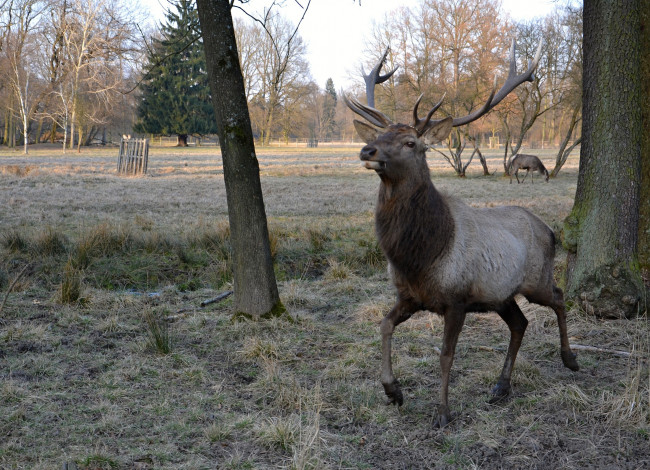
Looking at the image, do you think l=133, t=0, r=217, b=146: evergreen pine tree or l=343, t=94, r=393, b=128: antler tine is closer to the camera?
l=343, t=94, r=393, b=128: antler tine

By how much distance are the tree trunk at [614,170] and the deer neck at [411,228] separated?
266cm

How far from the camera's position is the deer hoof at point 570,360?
4.91 metres

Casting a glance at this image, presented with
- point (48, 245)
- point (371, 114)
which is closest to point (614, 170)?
point (371, 114)

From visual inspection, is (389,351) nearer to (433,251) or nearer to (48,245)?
(433,251)

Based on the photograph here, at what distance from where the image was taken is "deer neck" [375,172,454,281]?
4219 millimetres

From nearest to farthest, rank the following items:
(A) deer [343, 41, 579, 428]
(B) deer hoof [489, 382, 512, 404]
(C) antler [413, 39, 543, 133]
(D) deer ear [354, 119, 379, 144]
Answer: (A) deer [343, 41, 579, 428] < (B) deer hoof [489, 382, 512, 404] < (C) antler [413, 39, 543, 133] < (D) deer ear [354, 119, 379, 144]

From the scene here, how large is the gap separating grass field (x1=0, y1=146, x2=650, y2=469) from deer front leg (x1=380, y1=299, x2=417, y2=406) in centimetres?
11

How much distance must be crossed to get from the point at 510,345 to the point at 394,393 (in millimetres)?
1088

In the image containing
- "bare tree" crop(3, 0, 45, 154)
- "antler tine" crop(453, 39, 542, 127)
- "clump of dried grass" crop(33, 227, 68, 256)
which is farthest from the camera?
"bare tree" crop(3, 0, 45, 154)

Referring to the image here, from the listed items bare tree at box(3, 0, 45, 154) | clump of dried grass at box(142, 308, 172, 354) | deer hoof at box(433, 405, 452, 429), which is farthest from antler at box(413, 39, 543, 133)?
bare tree at box(3, 0, 45, 154)

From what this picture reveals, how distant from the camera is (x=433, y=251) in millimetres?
4230

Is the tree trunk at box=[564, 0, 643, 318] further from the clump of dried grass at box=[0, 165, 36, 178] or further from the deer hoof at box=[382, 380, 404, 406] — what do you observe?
the clump of dried grass at box=[0, 165, 36, 178]

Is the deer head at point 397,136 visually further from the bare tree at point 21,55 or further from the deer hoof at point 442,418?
the bare tree at point 21,55

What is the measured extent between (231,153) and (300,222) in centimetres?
582
